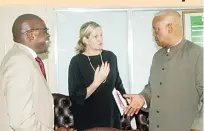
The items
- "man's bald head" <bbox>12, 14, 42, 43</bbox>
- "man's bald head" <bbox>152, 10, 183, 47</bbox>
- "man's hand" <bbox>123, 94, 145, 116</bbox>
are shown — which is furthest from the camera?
"man's hand" <bbox>123, 94, 145, 116</bbox>

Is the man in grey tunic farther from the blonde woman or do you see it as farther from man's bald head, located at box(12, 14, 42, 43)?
man's bald head, located at box(12, 14, 42, 43)

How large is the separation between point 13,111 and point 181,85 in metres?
1.43

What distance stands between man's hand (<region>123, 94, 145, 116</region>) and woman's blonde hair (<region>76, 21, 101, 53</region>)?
70cm

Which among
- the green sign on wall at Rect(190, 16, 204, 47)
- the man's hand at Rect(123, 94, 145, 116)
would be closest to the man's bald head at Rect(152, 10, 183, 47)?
the green sign on wall at Rect(190, 16, 204, 47)

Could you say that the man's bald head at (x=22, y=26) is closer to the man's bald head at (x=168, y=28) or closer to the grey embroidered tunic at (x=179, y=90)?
the man's bald head at (x=168, y=28)

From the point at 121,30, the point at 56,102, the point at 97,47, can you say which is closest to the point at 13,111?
the point at 56,102

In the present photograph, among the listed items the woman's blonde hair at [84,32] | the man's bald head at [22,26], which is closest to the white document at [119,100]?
the woman's blonde hair at [84,32]

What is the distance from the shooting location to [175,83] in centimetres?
286

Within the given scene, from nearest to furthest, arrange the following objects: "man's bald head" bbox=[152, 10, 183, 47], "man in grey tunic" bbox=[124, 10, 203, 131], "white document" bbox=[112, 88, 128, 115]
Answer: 1. "man in grey tunic" bbox=[124, 10, 203, 131]
2. "man's bald head" bbox=[152, 10, 183, 47]
3. "white document" bbox=[112, 88, 128, 115]

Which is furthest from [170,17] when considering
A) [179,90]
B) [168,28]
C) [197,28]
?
[179,90]

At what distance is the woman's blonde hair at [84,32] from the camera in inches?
130

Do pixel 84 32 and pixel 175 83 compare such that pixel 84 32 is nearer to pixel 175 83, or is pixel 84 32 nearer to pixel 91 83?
pixel 91 83

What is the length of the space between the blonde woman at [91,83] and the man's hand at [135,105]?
16 centimetres

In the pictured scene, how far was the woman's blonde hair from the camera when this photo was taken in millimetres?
3309
